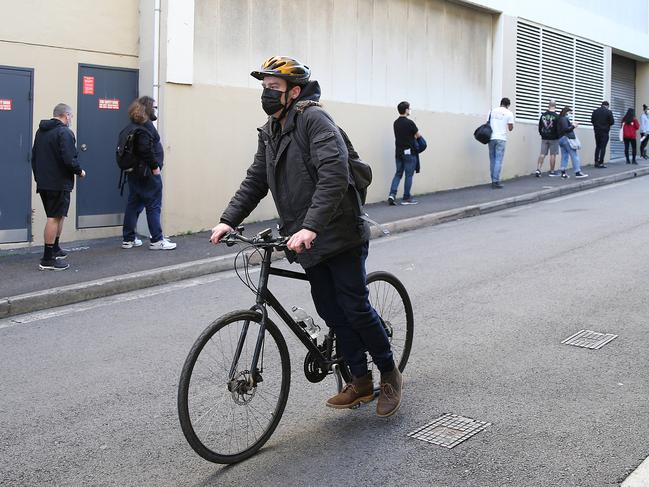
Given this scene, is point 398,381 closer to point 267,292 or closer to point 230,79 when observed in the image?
point 267,292

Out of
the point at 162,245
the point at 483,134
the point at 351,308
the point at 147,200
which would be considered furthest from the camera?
the point at 483,134

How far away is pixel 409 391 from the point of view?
505 centimetres

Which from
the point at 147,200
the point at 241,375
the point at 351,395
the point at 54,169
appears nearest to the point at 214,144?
the point at 147,200

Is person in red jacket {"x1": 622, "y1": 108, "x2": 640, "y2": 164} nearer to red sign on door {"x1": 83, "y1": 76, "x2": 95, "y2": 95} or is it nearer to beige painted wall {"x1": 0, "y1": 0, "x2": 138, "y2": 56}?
beige painted wall {"x1": 0, "y1": 0, "x2": 138, "y2": 56}

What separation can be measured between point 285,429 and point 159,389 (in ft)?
3.75

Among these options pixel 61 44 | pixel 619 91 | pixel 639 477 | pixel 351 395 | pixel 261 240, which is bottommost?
pixel 639 477

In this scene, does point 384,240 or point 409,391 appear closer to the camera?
point 409,391

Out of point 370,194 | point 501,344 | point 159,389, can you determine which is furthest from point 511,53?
point 159,389

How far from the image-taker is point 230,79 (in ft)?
41.4

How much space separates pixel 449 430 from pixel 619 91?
81.7ft

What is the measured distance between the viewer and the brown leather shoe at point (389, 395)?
4.56 m

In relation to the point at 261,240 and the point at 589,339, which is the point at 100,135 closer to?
the point at 589,339

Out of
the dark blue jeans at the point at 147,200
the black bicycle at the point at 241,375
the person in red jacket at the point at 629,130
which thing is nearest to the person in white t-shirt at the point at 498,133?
the person in red jacket at the point at 629,130

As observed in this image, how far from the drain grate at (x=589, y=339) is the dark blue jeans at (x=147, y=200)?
594 cm
